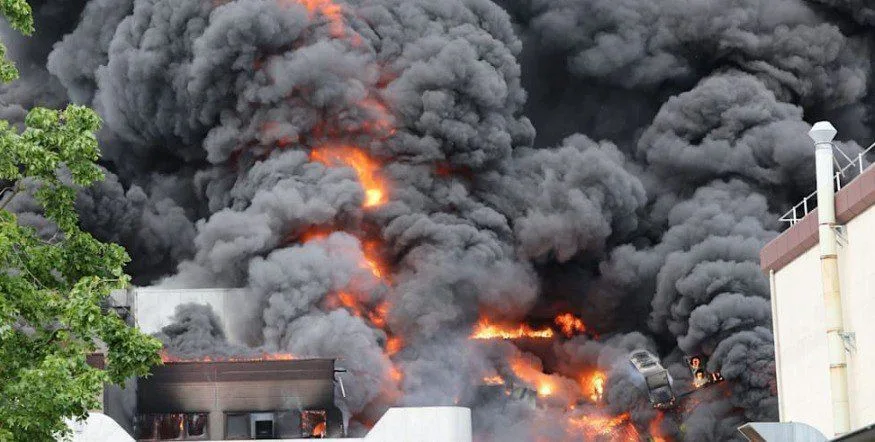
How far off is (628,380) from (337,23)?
2087 cm

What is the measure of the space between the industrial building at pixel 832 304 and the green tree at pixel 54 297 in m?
10.2

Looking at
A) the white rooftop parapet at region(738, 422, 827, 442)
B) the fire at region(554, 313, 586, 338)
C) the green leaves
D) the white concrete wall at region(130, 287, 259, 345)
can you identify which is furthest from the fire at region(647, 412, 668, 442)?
the green leaves

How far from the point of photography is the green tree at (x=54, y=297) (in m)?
22.8

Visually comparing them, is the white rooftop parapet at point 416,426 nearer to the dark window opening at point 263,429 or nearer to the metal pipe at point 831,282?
the dark window opening at point 263,429

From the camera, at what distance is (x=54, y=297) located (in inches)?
924

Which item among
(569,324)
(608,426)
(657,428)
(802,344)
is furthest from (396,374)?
(802,344)

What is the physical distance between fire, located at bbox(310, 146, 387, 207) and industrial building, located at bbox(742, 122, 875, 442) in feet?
139

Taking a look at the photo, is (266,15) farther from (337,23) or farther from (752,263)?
(752,263)

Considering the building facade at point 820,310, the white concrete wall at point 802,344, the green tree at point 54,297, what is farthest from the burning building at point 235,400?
the green tree at point 54,297

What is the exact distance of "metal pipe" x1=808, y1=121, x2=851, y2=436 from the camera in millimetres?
32156

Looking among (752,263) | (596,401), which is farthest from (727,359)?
(596,401)

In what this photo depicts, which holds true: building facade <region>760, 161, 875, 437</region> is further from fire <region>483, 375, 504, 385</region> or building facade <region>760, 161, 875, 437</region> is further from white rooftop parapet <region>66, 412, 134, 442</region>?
fire <region>483, 375, 504, 385</region>

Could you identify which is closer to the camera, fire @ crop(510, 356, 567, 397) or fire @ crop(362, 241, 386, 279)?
fire @ crop(362, 241, 386, 279)

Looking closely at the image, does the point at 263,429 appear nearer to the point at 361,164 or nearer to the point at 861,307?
the point at 361,164
